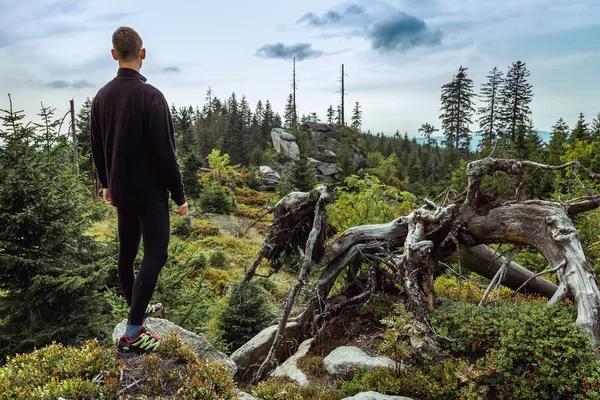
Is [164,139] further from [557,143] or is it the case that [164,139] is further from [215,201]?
[557,143]

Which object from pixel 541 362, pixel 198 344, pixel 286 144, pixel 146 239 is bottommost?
pixel 198 344

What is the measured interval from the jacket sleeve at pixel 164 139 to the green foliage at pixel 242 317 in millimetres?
4796

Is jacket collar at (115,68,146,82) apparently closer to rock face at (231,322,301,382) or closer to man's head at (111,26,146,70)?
man's head at (111,26,146,70)

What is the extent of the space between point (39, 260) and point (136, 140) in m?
3.98

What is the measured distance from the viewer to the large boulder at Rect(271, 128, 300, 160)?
48.9 metres

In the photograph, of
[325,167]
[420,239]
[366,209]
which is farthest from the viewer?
[325,167]

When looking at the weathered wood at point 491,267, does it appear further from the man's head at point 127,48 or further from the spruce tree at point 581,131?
the spruce tree at point 581,131

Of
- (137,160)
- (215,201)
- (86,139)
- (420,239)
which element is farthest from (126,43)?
(86,139)

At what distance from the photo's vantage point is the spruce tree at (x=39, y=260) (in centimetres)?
570

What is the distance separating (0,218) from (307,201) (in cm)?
465

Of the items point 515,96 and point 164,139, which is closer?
point 164,139

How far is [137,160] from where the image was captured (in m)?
3.08

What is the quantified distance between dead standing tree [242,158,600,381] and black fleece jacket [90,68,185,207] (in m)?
2.36

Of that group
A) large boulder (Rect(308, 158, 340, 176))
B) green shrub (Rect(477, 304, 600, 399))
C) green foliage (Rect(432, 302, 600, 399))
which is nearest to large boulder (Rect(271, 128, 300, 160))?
large boulder (Rect(308, 158, 340, 176))
